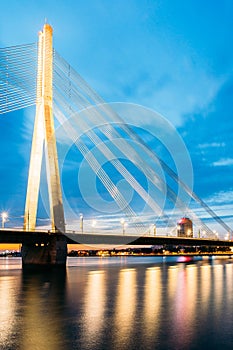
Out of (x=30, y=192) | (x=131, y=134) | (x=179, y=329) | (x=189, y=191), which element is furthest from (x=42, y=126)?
(x=179, y=329)

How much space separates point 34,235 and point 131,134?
17.4m

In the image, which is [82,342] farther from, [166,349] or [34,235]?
[34,235]

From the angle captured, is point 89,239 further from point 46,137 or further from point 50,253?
point 46,137

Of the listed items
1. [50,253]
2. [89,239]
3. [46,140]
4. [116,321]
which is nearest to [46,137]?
[46,140]

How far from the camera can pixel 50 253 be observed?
165 ft

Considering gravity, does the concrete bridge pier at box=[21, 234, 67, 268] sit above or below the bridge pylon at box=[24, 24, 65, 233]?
below

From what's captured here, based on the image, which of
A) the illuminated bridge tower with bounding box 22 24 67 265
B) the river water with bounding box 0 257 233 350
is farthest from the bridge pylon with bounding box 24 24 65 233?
the river water with bounding box 0 257 233 350

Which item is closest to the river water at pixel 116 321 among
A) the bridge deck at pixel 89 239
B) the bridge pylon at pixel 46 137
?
the bridge pylon at pixel 46 137

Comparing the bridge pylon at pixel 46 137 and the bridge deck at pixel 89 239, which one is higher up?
the bridge pylon at pixel 46 137

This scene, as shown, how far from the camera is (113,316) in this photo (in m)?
16.0

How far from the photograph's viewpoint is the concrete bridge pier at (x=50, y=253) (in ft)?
163

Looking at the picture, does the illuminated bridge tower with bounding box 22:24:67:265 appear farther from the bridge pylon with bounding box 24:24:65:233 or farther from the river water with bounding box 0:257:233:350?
the river water with bounding box 0:257:233:350

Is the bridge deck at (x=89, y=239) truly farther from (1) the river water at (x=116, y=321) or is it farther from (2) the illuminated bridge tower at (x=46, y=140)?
(1) the river water at (x=116, y=321)

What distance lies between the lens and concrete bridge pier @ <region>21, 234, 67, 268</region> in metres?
49.7
